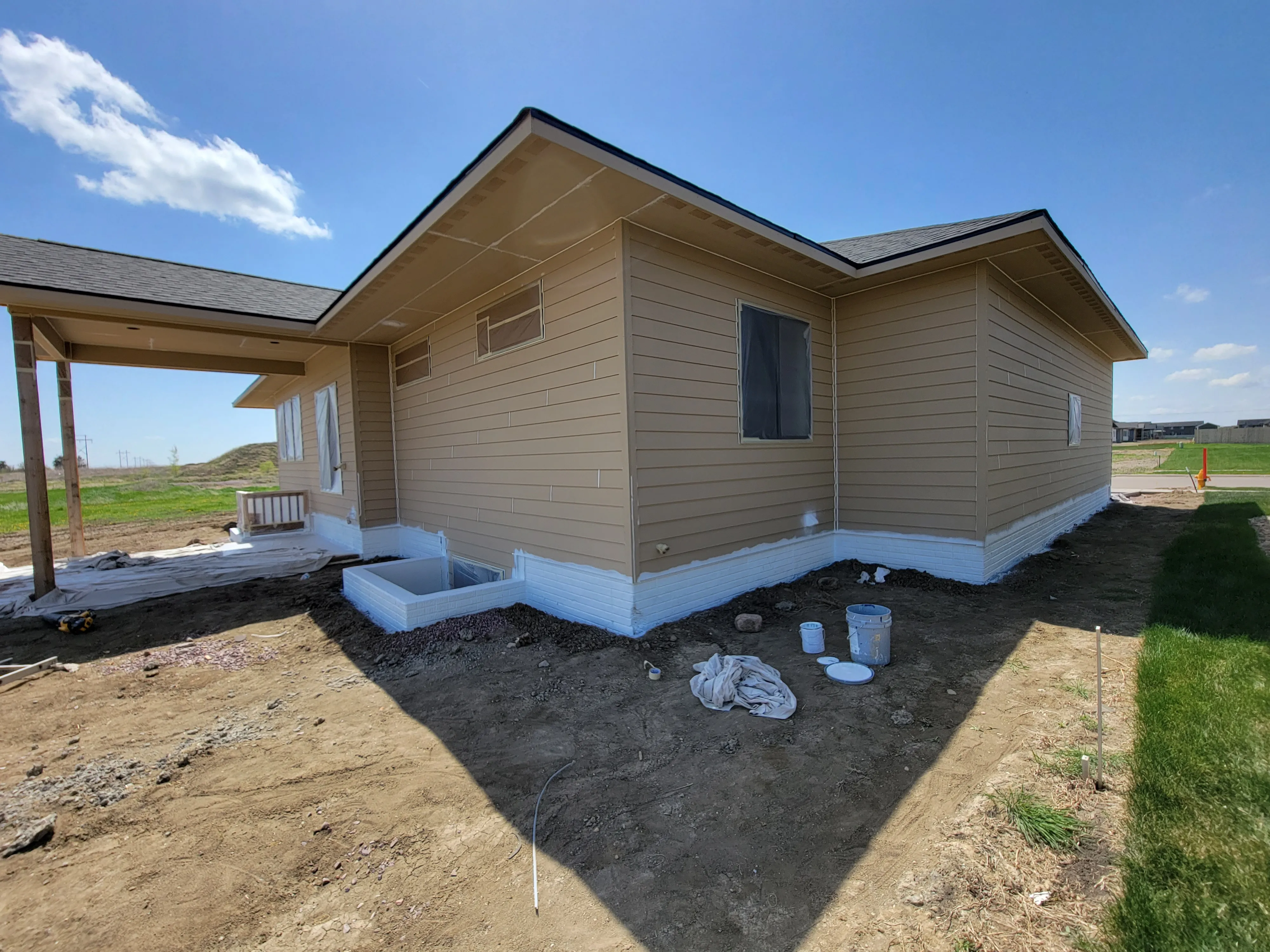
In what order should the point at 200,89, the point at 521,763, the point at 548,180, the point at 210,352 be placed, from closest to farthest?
the point at 521,763 < the point at 548,180 < the point at 200,89 < the point at 210,352

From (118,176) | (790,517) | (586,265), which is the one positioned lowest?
(790,517)

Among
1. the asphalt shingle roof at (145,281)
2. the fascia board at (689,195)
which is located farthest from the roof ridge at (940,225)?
the asphalt shingle roof at (145,281)

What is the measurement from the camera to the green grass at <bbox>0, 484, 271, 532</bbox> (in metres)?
13.7

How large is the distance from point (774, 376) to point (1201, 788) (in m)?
4.16

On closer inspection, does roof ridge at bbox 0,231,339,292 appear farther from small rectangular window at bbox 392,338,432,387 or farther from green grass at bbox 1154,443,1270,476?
green grass at bbox 1154,443,1270,476

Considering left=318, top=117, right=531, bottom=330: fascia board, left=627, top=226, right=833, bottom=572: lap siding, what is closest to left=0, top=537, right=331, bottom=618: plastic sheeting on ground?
left=318, top=117, right=531, bottom=330: fascia board

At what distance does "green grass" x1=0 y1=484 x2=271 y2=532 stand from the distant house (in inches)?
3155

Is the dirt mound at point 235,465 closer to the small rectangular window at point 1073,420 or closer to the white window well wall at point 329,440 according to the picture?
the white window well wall at point 329,440

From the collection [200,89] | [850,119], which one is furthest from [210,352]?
[850,119]

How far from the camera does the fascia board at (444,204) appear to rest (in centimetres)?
296

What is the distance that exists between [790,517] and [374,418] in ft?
21.1

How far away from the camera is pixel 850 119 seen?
695 centimetres

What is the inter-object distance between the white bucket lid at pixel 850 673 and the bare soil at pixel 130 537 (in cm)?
1124

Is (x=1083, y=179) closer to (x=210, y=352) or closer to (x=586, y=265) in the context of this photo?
(x=586, y=265)
